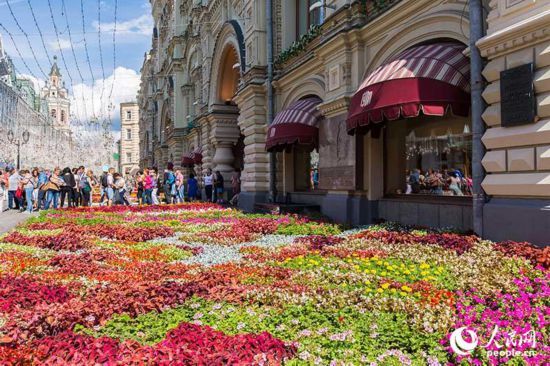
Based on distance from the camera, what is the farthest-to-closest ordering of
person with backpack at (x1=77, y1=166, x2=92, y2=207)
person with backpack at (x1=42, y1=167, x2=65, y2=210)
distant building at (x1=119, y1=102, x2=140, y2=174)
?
distant building at (x1=119, y1=102, x2=140, y2=174)
person with backpack at (x1=77, y1=166, x2=92, y2=207)
person with backpack at (x1=42, y1=167, x2=65, y2=210)

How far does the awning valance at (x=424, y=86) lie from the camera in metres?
9.07

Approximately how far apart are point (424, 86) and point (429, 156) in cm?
318

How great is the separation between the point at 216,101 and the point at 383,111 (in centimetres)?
1841

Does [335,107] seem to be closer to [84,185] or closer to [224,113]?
[224,113]

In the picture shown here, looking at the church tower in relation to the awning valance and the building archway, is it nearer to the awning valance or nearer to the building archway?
the building archway

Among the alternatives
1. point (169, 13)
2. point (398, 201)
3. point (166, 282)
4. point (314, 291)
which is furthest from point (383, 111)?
point (169, 13)

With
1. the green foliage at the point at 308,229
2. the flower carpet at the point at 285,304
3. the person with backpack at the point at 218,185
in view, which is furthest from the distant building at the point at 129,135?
the flower carpet at the point at 285,304

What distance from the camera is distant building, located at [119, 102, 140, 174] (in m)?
108

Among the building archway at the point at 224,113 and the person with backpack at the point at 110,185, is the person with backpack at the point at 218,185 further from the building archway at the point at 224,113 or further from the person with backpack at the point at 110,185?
the person with backpack at the point at 110,185

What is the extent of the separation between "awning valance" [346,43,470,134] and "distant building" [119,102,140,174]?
337ft

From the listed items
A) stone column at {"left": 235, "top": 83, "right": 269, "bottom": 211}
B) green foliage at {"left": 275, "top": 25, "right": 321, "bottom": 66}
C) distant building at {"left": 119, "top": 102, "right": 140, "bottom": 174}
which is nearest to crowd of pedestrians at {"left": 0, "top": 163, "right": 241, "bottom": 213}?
stone column at {"left": 235, "top": 83, "right": 269, "bottom": 211}

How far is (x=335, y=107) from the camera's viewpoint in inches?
527

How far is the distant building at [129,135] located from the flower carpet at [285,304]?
103017mm

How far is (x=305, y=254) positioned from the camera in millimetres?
8336
